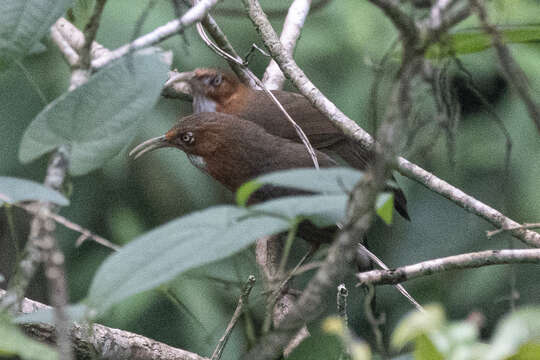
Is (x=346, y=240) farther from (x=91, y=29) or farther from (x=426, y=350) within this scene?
(x=91, y=29)

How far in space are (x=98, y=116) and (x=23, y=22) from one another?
0.96 feet

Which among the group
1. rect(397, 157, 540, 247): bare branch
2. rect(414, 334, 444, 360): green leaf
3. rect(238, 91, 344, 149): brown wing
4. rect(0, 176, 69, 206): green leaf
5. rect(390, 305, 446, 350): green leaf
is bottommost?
rect(238, 91, 344, 149): brown wing

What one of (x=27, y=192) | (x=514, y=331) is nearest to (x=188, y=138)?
(x=27, y=192)

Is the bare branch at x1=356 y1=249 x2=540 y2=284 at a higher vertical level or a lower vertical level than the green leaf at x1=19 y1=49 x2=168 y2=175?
lower

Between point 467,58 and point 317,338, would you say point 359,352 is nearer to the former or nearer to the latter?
point 317,338

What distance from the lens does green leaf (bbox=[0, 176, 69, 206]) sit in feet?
3.01

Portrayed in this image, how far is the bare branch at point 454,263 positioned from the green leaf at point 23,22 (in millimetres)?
783

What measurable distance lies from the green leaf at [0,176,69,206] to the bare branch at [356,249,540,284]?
75cm

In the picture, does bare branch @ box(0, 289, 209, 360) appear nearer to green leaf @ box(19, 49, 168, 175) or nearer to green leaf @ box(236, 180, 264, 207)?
green leaf @ box(19, 49, 168, 175)

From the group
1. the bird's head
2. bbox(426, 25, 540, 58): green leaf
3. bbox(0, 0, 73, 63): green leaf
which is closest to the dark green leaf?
bbox(426, 25, 540, 58): green leaf

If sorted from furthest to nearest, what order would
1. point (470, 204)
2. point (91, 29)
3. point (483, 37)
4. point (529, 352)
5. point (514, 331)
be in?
point (470, 204)
point (483, 37)
point (91, 29)
point (529, 352)
point (514, 331)

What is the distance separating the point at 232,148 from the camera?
2770mm

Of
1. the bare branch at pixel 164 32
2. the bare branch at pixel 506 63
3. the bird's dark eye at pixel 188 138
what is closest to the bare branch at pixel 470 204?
the bare branch at pixel 164 32

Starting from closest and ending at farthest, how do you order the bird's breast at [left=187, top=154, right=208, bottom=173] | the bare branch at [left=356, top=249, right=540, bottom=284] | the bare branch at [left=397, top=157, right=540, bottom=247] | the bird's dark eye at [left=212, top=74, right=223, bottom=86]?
1. the bare branch at [left=356, top=249, right=540, bottom=284]
2. the bare branch at [left=397, top=157, right=540, bottom=247]
3. the bird's breast at [left=187, top=154, right=208, bottom=173]
4. the bird's dark eye at [left=212, top=74, right=223, bottom=86]
